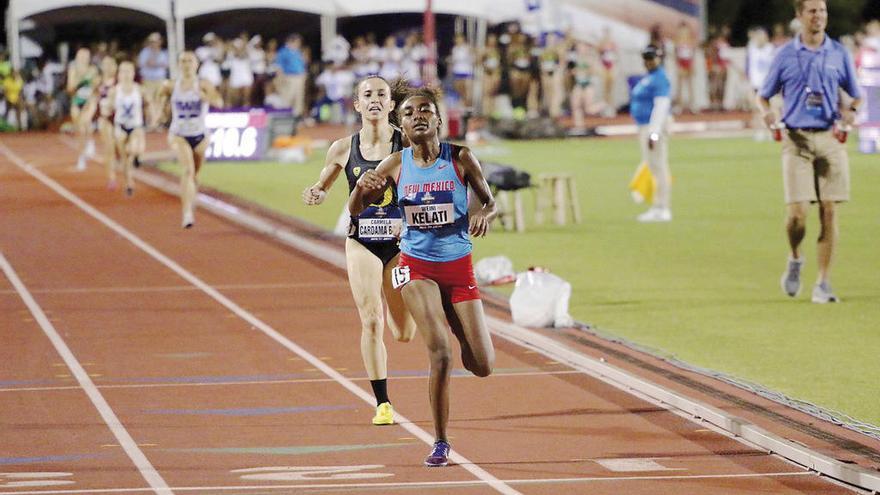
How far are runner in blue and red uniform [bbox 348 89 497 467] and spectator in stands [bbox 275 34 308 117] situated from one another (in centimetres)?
3347

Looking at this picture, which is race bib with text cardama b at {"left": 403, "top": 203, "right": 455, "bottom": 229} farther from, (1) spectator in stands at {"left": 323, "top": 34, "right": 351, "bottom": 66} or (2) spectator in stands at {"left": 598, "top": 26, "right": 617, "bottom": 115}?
(2) spectator in stands at {"left": 598, "top": 26, "right": 617, "bottom": 115}

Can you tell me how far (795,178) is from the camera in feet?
48.6

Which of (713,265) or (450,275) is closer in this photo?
(450,275)

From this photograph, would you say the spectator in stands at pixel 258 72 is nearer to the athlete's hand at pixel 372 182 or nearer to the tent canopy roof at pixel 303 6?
the tent canopy roof at pixel 303 6

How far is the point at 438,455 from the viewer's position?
9188 millimetres

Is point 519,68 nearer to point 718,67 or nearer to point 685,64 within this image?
point 685,64

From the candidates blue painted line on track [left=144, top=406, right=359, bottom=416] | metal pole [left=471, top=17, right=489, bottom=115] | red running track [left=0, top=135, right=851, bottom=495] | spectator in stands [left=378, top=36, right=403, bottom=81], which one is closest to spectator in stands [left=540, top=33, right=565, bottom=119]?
metal pole [left=471, top=17, right=489, bottom=115]

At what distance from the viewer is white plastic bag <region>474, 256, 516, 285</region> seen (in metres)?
16.7

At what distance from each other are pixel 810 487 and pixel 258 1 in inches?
1486

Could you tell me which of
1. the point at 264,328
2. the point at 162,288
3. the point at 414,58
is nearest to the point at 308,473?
the point at 264,328

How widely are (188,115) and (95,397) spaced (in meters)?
10.5

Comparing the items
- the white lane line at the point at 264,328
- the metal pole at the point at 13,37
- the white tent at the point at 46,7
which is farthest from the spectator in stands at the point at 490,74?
the white lane line at the point at 264,328

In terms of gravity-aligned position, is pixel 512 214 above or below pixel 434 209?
below

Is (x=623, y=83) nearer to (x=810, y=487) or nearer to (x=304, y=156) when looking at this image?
(x=304, y=156)
